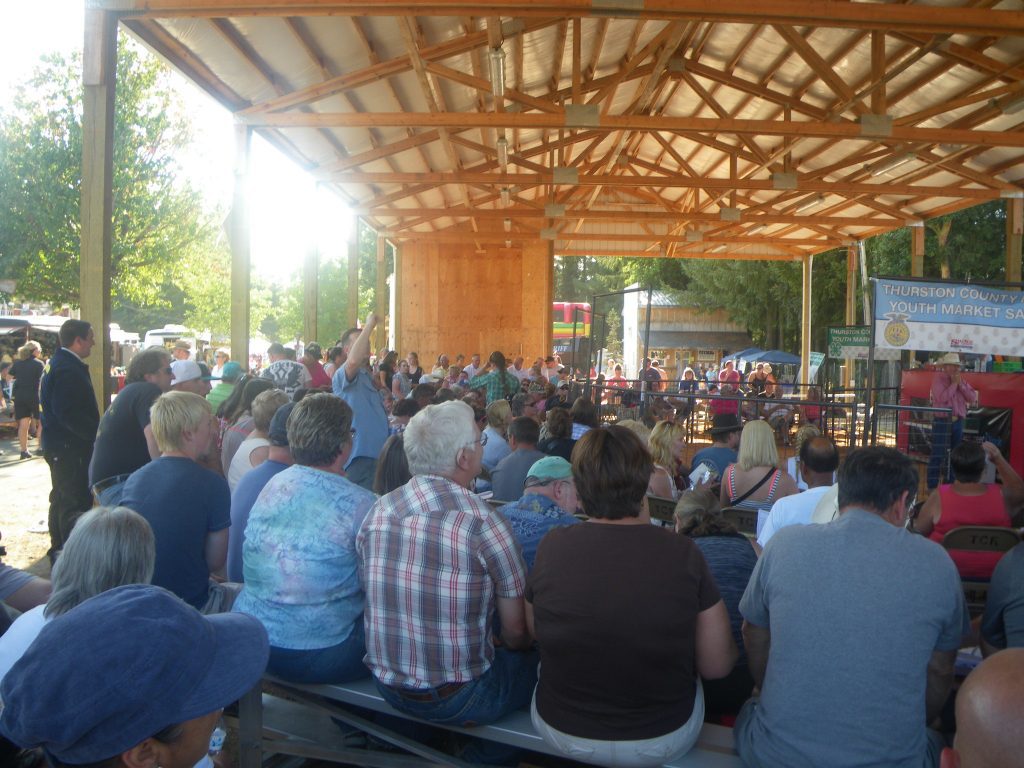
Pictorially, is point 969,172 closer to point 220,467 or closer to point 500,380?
point 500,380

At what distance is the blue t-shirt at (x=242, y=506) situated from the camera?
358 cm

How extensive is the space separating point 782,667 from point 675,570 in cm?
41

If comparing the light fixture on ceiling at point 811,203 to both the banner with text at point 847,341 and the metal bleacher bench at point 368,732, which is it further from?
the metal bleacher bench at point 368,732

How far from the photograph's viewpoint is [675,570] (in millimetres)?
2197

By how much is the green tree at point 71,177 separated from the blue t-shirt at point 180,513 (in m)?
19.6

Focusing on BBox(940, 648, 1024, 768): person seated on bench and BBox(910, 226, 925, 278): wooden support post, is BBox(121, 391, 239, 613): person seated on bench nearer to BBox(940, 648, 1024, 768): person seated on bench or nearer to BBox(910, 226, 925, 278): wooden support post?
BBox(940, 648, 1024, 768): person seated on bench

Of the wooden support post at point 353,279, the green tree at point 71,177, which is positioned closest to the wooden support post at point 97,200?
the wooden support post at point 353,279

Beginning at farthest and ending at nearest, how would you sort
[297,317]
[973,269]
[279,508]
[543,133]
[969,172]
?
[297,317]
[973,269]
[543,133]
[969,172]
[279,508]

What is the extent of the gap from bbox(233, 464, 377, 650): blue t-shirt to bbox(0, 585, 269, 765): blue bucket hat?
141cm

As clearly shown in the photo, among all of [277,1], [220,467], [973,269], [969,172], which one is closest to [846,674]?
[220,467]

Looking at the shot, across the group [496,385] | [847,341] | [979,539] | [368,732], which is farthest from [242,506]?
[847,341]

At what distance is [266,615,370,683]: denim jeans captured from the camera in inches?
109

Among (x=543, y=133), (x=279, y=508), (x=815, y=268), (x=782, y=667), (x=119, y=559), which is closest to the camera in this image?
(x=119, y=559)

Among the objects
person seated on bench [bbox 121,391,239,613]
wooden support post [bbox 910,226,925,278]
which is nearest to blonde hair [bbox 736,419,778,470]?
person seated on bench [bbox 121,391,239,613]
